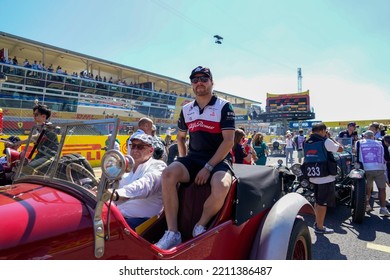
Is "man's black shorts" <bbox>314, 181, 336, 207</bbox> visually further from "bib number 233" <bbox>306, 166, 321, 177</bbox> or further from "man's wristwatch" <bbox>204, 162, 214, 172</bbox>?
"man's wristwatch" <bbox>204, 162, 214, 172</bbox>

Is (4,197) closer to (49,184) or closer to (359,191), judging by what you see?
(49,184)

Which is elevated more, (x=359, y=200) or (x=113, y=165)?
(x=113, y=165)

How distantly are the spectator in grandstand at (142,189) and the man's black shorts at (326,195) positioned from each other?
9.24 feet

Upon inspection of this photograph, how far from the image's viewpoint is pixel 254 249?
222 centimetres

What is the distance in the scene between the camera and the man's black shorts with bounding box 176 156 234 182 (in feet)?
7.31

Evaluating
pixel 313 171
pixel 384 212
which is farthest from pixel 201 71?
pixel 384 212

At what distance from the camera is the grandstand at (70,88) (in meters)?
17.7

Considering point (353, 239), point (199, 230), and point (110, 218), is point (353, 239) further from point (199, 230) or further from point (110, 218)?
point (110, 218)

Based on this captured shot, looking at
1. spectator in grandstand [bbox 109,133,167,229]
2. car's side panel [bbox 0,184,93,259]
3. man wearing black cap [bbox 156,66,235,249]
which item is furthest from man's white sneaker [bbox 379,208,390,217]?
car's side panel [bbox 0,184,93,259]

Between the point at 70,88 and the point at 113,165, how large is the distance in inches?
900

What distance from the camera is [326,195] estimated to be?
4125mm

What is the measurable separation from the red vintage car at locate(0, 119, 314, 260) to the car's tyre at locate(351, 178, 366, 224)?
7.36 ft

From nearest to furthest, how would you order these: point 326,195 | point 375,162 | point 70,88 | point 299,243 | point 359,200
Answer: point 299,243, point 326,195, point 359,200, point 375,162, point 70,88

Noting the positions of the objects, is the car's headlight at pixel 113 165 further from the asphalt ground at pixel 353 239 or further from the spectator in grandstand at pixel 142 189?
the asphalt ground at pixel 353 239
